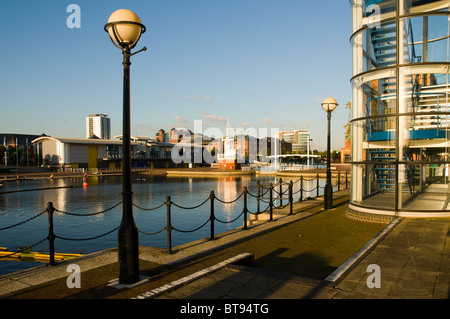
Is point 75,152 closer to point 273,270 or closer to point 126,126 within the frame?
point 126,126

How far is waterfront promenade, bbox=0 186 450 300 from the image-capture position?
4.83 m

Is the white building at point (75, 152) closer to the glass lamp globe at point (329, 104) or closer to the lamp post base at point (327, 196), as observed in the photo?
the glass lamp globe at point (329, 104)

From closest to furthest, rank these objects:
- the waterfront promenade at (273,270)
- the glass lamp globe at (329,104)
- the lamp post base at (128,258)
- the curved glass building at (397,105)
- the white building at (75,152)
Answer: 1. the waterfront promenade at (273,270)
2. the lamp post base at (128,258)
3. the curved glass building at (397,105)
4. the glass lamp globe at (329,104)
5. the white building at (75,152)

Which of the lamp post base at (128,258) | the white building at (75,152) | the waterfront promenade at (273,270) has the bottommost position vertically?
the waterfront promenade at (273,270)

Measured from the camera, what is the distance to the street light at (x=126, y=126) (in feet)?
18.2

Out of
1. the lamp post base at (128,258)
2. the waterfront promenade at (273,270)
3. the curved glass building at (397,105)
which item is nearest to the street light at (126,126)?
the lamp post base at (128,258)

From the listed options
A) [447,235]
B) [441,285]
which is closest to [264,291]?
[441,285]

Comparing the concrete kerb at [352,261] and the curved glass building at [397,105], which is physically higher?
the curved glass building at [397,105]

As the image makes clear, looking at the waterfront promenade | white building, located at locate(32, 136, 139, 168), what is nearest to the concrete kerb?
the waterfront promenade

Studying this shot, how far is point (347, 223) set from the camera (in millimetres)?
11148

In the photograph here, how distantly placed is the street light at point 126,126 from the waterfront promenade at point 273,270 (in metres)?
0.34

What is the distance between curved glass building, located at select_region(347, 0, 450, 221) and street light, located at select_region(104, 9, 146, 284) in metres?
8.41

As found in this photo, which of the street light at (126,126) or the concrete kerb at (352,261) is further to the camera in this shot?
the street light at (126,126)
